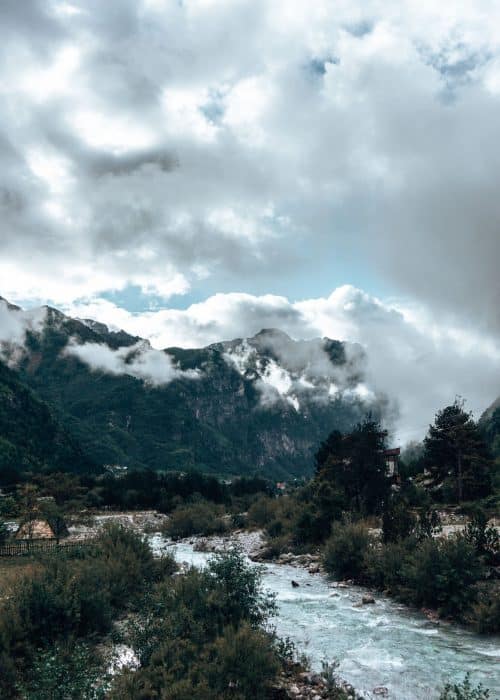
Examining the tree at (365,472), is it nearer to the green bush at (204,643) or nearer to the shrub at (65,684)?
the green bush at (204,643)

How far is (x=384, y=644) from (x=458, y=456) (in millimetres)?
45569

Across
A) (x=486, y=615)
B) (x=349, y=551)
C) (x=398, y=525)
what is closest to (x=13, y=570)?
(x=349, y=551)

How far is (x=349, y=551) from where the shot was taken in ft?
99.0

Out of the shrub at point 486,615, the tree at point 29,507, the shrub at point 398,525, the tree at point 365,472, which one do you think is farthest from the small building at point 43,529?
the shrub at point 486,615

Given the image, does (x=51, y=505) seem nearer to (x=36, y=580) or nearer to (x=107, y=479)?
(x=36, y=580)

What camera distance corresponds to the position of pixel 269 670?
13.1m

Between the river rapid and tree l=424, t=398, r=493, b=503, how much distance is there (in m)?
35.4

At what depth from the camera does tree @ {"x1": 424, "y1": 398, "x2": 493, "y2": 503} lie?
5800 centimetres

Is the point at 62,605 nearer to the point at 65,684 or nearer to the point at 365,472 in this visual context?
the point at 65,684

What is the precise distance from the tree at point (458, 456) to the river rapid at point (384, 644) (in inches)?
1394

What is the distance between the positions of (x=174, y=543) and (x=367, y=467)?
22.2m

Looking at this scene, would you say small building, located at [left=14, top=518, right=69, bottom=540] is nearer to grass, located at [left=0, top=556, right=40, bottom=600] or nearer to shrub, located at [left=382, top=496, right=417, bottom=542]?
grass, located at [left=0, top=556, right=40, bottom=600]

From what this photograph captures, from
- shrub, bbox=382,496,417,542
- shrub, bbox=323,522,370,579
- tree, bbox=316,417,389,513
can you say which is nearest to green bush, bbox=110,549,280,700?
shrub, bbox=323,522,370,579

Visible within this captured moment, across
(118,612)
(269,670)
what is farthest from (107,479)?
(269,670)
